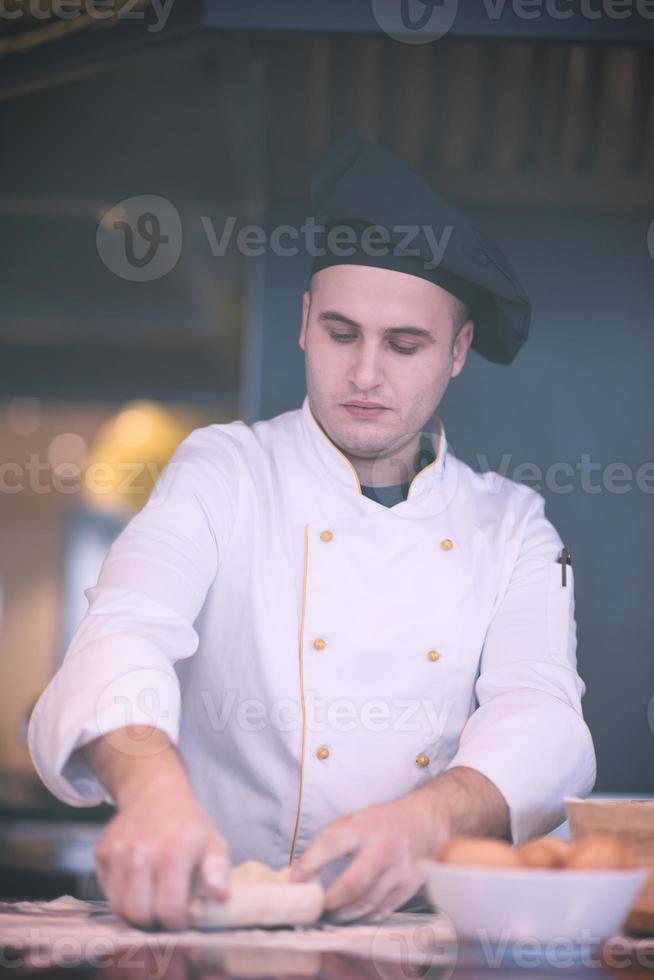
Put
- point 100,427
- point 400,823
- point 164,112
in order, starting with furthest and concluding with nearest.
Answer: point 100,427 < point 164,112 < point 400,823

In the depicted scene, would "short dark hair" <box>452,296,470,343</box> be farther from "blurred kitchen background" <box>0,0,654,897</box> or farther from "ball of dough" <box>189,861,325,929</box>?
"ball of dough" <box>189,861,325,929</box>

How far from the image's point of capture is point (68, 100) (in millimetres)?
3342

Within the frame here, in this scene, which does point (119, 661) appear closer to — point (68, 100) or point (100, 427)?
point (68, 100)

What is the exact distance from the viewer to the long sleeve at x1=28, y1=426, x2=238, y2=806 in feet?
3.83

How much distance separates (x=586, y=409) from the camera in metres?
2.45

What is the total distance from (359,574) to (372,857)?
0.63 m

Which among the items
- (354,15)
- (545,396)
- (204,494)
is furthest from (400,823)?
(545,396)

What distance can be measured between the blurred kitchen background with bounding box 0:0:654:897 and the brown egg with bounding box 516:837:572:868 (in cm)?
127

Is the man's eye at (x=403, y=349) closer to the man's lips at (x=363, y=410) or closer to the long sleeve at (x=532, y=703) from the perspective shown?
the man's lips at (x=363, y=410)

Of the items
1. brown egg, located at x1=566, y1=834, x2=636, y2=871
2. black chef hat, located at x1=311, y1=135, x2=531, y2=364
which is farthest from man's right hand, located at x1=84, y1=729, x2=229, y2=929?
black chef hat, located at x1=311, y1=135, x2=531, y2=364

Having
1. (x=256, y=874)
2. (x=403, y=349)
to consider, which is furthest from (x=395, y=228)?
(x=256, y=874)

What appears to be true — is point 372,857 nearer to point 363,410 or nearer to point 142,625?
point 142,625

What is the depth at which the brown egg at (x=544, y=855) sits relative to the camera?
3.16 ft

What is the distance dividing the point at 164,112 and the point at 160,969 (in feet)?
9.00
